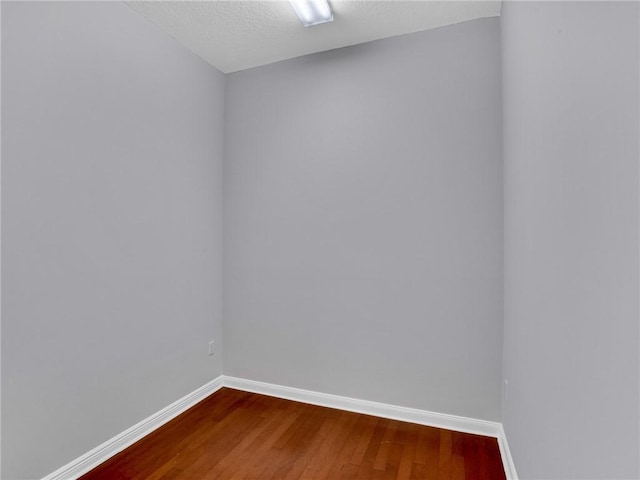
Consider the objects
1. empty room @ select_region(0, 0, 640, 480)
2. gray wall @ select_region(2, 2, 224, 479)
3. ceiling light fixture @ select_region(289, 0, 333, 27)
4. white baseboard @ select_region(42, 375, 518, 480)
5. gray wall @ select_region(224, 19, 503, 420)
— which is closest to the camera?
empty room @ select_region(0, 0, 640, 480)

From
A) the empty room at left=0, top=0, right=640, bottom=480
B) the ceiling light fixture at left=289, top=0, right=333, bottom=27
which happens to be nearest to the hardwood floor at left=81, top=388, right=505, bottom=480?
the empty room at left=0, top=0, right=640, bottom=480

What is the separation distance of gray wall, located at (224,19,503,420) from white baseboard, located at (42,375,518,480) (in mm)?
63

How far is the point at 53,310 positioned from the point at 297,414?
1.70 m

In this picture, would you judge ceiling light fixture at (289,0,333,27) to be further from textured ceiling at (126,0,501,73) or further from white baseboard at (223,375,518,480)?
white baseboard at (223,375,518,480)

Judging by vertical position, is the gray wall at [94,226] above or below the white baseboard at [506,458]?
above

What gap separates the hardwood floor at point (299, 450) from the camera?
1.77 m

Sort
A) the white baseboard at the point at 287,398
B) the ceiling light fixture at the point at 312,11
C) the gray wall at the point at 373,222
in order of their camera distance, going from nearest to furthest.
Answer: the white baseboard at the point at 287,398 → the ceiling light fixture at the point at 312,11 → the gray wall at the point at 373,222

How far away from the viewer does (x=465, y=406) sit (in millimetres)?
2152

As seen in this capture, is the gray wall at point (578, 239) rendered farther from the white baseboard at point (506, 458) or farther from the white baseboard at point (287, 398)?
the white baseboard at point (287, 398)

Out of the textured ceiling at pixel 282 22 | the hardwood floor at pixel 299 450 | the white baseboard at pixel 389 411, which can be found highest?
the textured ceiling at pixel 282 22

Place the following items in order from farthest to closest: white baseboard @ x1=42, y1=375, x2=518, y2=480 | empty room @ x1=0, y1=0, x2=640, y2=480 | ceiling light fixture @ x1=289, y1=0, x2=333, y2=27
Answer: ceiling light fixture @ x1=289, y1=0, x2=333, y2=27, white baseboard @ x1=42, y1=375, x2=518, y2=480, empty room @ x1=0, y1=0, x2=640, y2=480

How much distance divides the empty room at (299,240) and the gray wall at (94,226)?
12mm

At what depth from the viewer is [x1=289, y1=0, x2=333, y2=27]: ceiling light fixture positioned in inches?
79.1

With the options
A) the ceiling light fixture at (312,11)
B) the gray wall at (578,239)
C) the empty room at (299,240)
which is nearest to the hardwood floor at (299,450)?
the empty room at (299,240)
